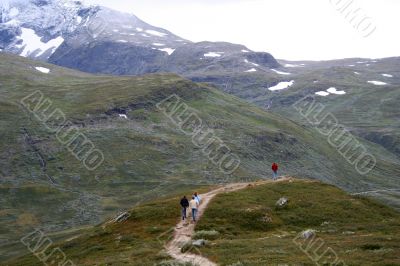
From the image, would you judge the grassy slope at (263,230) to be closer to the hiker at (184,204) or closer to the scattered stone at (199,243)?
the scattered stone at (199,243)

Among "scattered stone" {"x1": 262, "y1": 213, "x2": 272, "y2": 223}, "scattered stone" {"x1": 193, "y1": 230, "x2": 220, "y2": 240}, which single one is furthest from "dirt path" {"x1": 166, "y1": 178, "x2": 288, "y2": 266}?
"scattered stone" {"x1": 262, "y1": 213, "x2": 272, "y2": 223}

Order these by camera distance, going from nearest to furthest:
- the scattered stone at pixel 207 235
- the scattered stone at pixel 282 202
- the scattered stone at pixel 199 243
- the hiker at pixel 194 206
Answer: the scattered stone at pixel 199 243
the scattered stone at pixel 207 235
the hiker at pixel 194 206
the scattered stone at pixel 282 202

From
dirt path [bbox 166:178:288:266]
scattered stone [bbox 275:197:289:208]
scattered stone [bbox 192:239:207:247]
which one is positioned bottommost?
dirt path [bbox 166:178:288:266]

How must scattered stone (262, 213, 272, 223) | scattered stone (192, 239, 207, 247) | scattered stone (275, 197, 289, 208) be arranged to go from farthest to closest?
scattered stone (275, 197, 289, 208), scattered stone (262, 213, 272, 223), scattered stone (192, 239, 207, 247)

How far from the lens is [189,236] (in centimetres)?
5541

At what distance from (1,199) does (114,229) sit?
117 m

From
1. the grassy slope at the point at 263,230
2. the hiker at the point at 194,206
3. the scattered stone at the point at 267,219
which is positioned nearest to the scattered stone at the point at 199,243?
the grassy slope at the point at 263,230

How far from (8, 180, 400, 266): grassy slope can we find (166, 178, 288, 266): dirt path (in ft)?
3.39

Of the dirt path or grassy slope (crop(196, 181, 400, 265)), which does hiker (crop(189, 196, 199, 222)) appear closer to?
the dirt path

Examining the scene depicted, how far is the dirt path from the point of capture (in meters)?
44.2

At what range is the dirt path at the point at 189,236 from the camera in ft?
145

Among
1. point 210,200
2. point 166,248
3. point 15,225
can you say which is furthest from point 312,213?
point 15,225

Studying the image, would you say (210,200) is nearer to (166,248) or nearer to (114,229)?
(114,229)

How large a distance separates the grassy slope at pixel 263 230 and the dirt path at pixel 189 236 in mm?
1033
